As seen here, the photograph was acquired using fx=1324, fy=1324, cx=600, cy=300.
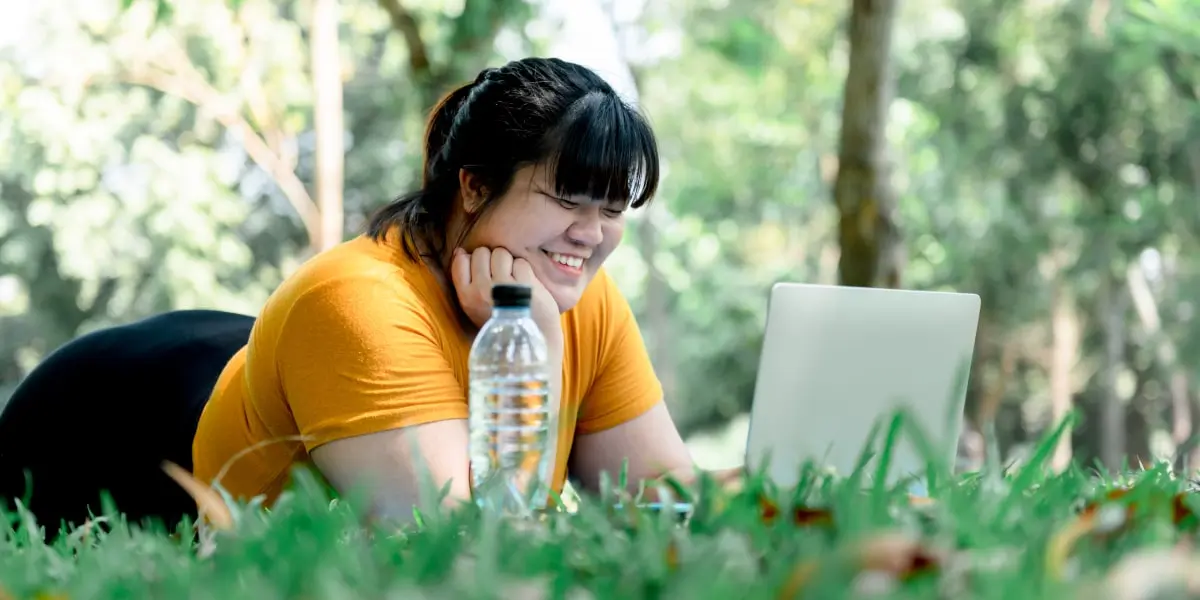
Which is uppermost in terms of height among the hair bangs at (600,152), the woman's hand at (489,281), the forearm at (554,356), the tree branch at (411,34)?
the tree branch at (411,34)

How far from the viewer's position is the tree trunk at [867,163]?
17.7 ft

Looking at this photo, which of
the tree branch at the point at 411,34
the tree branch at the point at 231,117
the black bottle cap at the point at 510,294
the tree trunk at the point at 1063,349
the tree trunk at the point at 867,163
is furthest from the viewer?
the tree trunk at the point at 1063,349

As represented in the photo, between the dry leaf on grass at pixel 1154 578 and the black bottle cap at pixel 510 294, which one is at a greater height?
the dry leaf on grass at pixel 1154 578

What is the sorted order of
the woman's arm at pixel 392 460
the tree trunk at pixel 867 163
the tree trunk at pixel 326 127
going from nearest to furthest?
the woman's arm at pixel 392 460
the tree trunk at pixel 867 163
the tree trunk at pixel 326 127

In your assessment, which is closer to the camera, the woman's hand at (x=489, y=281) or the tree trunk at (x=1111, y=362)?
the woman's hand at (x=489, y=281)

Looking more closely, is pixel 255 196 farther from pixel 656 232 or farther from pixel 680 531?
pixel 680 531

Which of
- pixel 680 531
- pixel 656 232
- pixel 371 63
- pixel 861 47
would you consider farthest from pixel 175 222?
pixel 680 531

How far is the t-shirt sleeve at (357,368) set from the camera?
1701 mm

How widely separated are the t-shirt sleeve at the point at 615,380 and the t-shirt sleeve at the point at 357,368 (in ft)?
1.60

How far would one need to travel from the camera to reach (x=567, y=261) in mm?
2035

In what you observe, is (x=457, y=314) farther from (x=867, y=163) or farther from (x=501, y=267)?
(x=867, y=163)

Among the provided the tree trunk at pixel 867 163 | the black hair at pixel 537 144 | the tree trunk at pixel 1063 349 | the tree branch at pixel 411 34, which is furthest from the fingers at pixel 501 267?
the tree trunk at pixel 1063 349

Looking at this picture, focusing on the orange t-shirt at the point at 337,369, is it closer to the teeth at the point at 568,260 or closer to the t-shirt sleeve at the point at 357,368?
the t-shirt sleeve at the point at 357,368

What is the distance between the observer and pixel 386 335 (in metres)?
1.76
